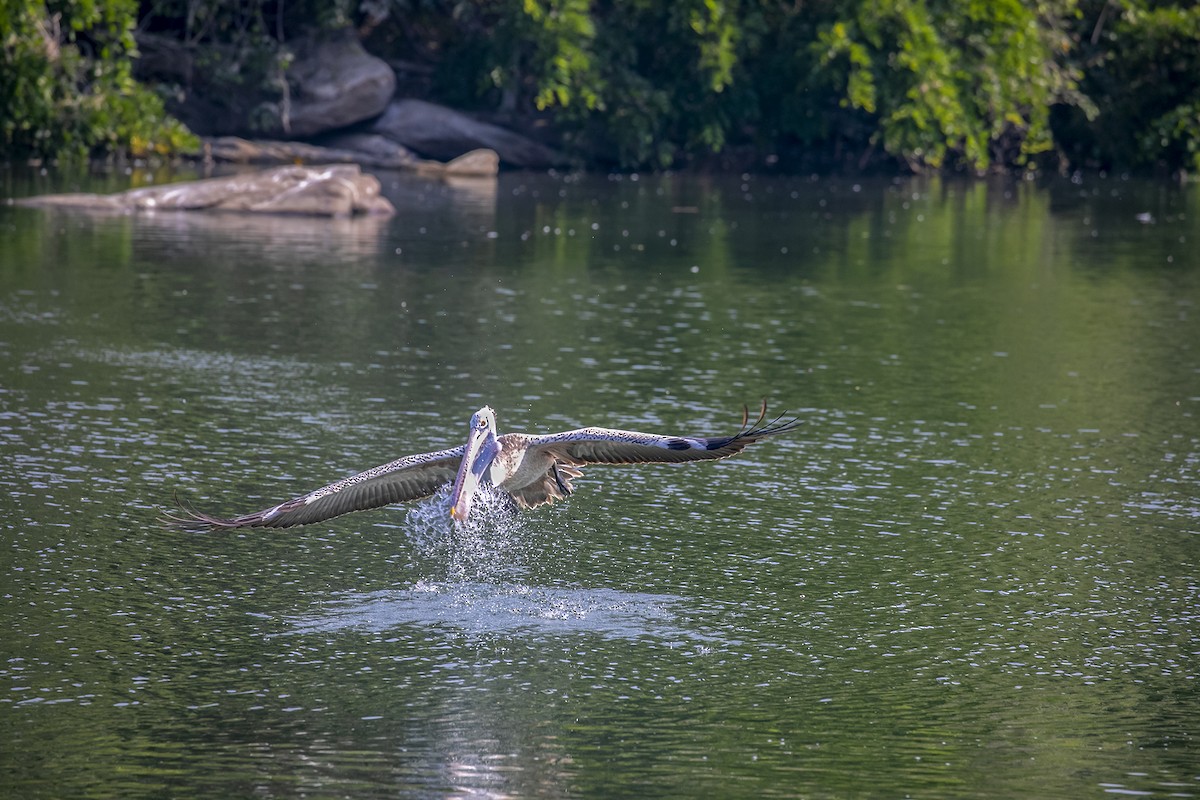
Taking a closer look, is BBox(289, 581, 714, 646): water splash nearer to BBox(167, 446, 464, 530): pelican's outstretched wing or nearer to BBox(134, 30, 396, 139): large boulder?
BBox(167, 446, 464, 530): pelican's outstretched wing

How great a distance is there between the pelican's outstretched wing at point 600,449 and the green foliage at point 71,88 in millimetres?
23545

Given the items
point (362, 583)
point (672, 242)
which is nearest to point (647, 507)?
point (362, 583)

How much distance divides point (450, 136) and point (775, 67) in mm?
7399

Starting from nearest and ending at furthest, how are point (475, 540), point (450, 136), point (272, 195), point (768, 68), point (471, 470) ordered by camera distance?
1. point (471, 470)
2. point (475, 540)
3. point (272, 195)
4. point (450, 136)
5. point (768, 68)

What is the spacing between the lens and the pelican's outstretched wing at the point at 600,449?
866cm

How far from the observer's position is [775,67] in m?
41.9

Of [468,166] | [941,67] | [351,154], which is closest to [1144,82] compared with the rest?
[941,67]

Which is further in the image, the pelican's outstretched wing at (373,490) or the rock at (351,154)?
the rock at (351,154)

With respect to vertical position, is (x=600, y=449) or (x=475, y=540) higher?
(x=600, y=449)

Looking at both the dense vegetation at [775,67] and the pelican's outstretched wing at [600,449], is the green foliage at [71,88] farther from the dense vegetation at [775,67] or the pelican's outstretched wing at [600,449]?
the pelican's outstretched wing at [600,449]

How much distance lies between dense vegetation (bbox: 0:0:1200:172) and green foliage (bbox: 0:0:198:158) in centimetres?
39

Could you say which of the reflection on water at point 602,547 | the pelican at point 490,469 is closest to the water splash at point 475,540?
the reflection on water at point 602,547

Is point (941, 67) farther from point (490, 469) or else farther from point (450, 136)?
point (490, 469)

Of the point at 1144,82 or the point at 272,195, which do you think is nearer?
the point at 272,195
